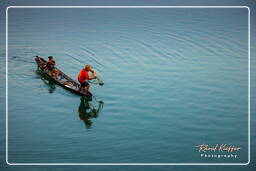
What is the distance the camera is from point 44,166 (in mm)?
11180

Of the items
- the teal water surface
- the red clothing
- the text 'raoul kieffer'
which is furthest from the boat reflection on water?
the text 'raoul kieffer'

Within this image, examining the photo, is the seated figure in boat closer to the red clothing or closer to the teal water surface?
the teal water surface

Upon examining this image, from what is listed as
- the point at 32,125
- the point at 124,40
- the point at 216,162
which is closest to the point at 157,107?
the point at 216,162

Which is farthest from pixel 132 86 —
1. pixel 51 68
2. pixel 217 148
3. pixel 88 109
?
pixel 217 148

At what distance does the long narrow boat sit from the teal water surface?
9.1 inches

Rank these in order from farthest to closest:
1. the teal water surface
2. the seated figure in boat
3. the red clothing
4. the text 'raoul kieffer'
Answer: the seated figure in boat, the red clothing, the text 'raoul kieffer', the teal water surface

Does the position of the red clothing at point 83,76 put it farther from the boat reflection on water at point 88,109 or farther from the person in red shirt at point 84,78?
the boat reflection on water at point 88,109

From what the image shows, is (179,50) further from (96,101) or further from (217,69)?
(96,101)

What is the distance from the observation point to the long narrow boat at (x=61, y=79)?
14705 millimetres

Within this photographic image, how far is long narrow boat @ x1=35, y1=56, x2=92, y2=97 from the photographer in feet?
48.2

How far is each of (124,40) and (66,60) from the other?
3453 millimetres

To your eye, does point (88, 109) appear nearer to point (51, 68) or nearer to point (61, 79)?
point (61, 79)

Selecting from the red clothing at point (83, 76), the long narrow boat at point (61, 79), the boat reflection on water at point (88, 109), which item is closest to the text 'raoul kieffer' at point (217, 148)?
the boat reflection on water at point (88, 109)

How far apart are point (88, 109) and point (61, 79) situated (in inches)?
80.2
